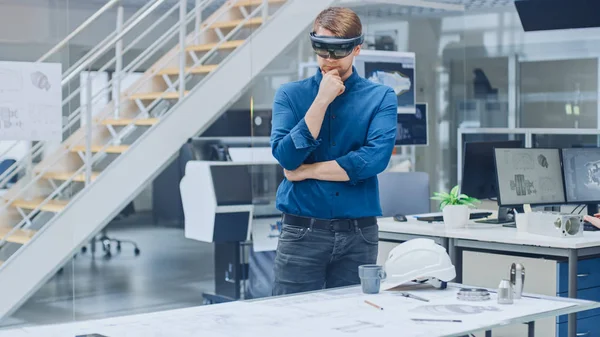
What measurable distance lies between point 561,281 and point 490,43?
18.7 ft

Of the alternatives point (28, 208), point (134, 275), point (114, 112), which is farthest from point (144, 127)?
point (28, 208)

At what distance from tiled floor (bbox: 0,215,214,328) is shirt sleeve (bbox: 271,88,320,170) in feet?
9.48

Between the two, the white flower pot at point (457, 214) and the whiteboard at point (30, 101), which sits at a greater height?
the whiteboard at point (30, 101)

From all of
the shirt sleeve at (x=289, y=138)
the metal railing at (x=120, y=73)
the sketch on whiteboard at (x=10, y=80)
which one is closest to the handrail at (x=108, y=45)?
the metal railing at (x=120, y=73)

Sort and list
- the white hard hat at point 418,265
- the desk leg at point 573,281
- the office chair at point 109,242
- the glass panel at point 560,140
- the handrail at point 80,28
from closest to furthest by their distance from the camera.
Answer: the white hard hat at point 418,265
the desk leg at point 573,281
the handrail at point 80,28
the office chair at point 109,242
the glass panel at point 560,140

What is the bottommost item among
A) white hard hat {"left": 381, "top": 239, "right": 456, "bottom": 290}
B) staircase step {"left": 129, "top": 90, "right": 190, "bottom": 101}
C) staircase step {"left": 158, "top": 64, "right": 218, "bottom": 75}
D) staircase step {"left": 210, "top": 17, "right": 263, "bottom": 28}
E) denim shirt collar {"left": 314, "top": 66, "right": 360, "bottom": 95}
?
white hard hat {"left": 381, "top": 239, "right": 456, "bottom": 290}

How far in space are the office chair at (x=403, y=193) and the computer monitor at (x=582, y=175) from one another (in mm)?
926

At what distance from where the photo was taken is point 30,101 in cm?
500

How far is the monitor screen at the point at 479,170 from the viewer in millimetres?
4977

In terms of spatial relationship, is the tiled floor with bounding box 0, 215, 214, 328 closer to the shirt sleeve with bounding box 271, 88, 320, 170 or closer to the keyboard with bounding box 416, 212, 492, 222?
the keyboard with bounding box 416, 212, 492, 222

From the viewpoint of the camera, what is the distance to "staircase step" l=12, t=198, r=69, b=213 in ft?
17.4

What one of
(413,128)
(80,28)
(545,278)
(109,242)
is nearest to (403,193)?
(545,278)

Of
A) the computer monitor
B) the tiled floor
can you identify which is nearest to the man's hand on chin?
the computer monitor

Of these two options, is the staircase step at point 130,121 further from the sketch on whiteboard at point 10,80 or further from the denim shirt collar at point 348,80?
the denim shirt collar at point 348,80
